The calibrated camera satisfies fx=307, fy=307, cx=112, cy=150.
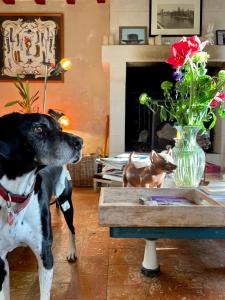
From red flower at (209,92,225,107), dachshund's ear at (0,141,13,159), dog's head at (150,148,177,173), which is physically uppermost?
red flower at (209,92,225,107)

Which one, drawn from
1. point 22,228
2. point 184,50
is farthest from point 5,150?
point 184,50

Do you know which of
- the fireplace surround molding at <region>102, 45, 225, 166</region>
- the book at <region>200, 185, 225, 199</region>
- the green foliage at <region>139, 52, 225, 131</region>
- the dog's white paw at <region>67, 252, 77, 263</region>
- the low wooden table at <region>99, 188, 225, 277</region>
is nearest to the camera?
the low wooden table at <region>99, 188, 225, 277</region>

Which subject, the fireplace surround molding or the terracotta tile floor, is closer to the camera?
the terracotta tile floor

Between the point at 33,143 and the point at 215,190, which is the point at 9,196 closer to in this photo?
the point at 33,143

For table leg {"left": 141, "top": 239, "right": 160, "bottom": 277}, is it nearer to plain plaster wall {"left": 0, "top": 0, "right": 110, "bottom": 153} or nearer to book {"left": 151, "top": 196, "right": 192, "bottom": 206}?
book {"left": 151, "top": 196, "right": 192, "bottom": 206}

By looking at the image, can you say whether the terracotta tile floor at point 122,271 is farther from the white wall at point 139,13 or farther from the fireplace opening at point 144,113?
the white wall at point 139,13

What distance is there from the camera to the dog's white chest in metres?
1.03

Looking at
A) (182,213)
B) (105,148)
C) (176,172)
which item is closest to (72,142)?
(182,213)

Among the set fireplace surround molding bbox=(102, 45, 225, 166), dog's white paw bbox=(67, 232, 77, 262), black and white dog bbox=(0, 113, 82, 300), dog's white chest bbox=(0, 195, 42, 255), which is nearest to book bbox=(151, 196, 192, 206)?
black and white dog bbox=(0, 113, 82, 300)

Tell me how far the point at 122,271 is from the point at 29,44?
3.29 meters

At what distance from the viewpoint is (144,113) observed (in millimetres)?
3760

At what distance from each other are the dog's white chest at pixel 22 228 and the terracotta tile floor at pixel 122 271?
0.38 m

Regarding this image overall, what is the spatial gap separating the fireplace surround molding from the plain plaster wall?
365 millimetres

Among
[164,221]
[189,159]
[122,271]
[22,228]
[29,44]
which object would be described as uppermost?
[29,44]
